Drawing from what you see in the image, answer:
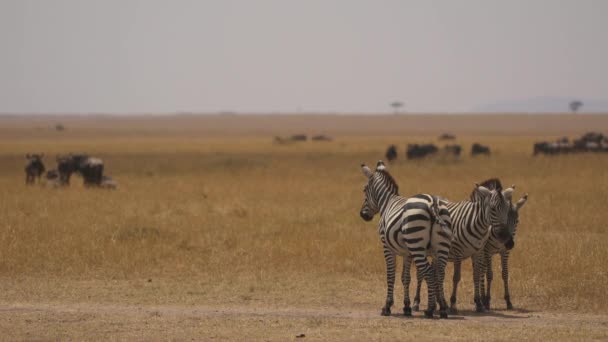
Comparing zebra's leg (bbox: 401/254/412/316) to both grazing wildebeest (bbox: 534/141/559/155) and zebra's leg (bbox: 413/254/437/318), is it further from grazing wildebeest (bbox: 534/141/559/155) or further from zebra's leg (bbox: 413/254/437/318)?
grazing wildebeest (bbox: 534/141/559/155)

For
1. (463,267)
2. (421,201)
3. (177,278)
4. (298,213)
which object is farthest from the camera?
(298,213)

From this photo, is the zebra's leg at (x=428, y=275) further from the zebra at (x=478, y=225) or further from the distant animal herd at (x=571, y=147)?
the distant animal herd at (x=571, y=147)

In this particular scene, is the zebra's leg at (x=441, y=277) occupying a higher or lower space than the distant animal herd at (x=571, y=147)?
lower

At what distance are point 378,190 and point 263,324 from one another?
7.91 ft

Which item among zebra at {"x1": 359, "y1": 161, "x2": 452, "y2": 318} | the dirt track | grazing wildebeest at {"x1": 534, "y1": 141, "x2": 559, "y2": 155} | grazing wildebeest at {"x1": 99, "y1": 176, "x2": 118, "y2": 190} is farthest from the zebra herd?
grazing wildebeest at {"x1": 534, "y1": 141, "x2": 559, "y2": 155}

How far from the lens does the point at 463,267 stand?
46.5ft

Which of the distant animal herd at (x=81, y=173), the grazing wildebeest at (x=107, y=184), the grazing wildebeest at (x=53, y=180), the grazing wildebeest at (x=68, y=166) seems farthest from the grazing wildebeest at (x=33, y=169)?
the grazing wildebeest at (x=107, y=184)

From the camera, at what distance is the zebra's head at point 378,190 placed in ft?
35.6

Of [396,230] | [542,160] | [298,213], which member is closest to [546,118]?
[542,160]

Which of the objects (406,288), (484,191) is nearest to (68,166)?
(406,288)

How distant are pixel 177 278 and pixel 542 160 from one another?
27379 millimetres

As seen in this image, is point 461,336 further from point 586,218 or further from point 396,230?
point 586,218

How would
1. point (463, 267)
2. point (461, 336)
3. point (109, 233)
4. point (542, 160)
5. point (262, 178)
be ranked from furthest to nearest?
point (542, 160)
point (262, 178)
point (109, 233)
point (463, 267)
point (461, 336)

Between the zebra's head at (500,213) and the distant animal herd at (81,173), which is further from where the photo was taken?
the distant animal herd at (81,173)
